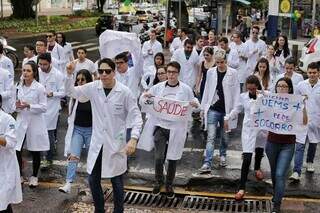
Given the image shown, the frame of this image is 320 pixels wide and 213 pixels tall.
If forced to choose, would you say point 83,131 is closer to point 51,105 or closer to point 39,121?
point 39,121

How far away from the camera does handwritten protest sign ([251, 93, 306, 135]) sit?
274 inches

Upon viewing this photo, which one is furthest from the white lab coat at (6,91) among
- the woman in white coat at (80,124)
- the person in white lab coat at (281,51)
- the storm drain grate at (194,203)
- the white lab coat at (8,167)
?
the person in white lab coat at (281,51)

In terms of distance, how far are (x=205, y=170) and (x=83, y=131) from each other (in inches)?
87.7

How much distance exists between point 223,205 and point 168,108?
57.1 inches

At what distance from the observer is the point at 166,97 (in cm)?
760

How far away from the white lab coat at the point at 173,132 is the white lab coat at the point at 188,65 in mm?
4536

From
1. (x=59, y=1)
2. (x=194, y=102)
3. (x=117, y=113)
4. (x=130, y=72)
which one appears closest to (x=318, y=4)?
(x=130, y=72)

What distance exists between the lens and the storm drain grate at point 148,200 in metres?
7.52

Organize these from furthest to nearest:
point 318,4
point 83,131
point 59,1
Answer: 1. point 59,1
2. point 318,4
3. point 83,131

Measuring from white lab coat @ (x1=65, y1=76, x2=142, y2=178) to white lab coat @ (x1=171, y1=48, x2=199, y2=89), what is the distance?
19.6 feet

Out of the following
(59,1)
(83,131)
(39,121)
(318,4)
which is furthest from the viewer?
(59,1)

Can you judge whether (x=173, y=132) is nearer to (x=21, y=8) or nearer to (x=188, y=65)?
(x=188, y=65)

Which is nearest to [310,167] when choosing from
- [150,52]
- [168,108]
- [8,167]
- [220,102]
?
[220,102]

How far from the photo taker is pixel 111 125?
621cm
